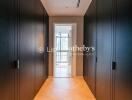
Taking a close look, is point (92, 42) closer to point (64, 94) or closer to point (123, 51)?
Answer: point (64, 94)

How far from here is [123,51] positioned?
198cm

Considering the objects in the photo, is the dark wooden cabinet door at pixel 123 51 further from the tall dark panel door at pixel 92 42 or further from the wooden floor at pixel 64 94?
the wooden floor at pixel 64 94

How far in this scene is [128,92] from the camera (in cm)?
183

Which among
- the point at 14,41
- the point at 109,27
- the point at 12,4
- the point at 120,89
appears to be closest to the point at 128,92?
the point at 120,89

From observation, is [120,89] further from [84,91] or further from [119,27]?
[84,91]

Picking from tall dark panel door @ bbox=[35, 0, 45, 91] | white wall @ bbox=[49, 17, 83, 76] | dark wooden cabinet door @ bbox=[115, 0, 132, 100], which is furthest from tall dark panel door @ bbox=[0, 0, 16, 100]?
white wall @ bbox=[49, 17, 83, 76]

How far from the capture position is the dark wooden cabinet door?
5.91 feet

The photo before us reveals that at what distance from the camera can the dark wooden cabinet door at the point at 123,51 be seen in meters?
1.80

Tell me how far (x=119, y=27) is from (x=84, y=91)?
2.87 meters

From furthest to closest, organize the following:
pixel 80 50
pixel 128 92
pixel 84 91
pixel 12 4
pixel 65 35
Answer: pixel 65 35 → pixel 80 50 → pixel 84 91 → pixel 12 4 → pixel 128 92

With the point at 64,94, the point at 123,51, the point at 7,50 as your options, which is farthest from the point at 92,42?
the point at 7,50

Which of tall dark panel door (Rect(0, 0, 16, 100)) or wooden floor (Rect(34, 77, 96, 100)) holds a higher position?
tall dark panel door (Rect(0, 0, 16, 100))

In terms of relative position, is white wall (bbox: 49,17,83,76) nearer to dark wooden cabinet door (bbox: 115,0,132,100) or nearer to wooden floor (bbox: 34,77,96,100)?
wooden floor (bbox: 34,77,96,100)

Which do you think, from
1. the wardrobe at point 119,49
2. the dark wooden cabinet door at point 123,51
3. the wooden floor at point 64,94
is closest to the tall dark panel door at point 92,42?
the wooden floor at point 64,94
